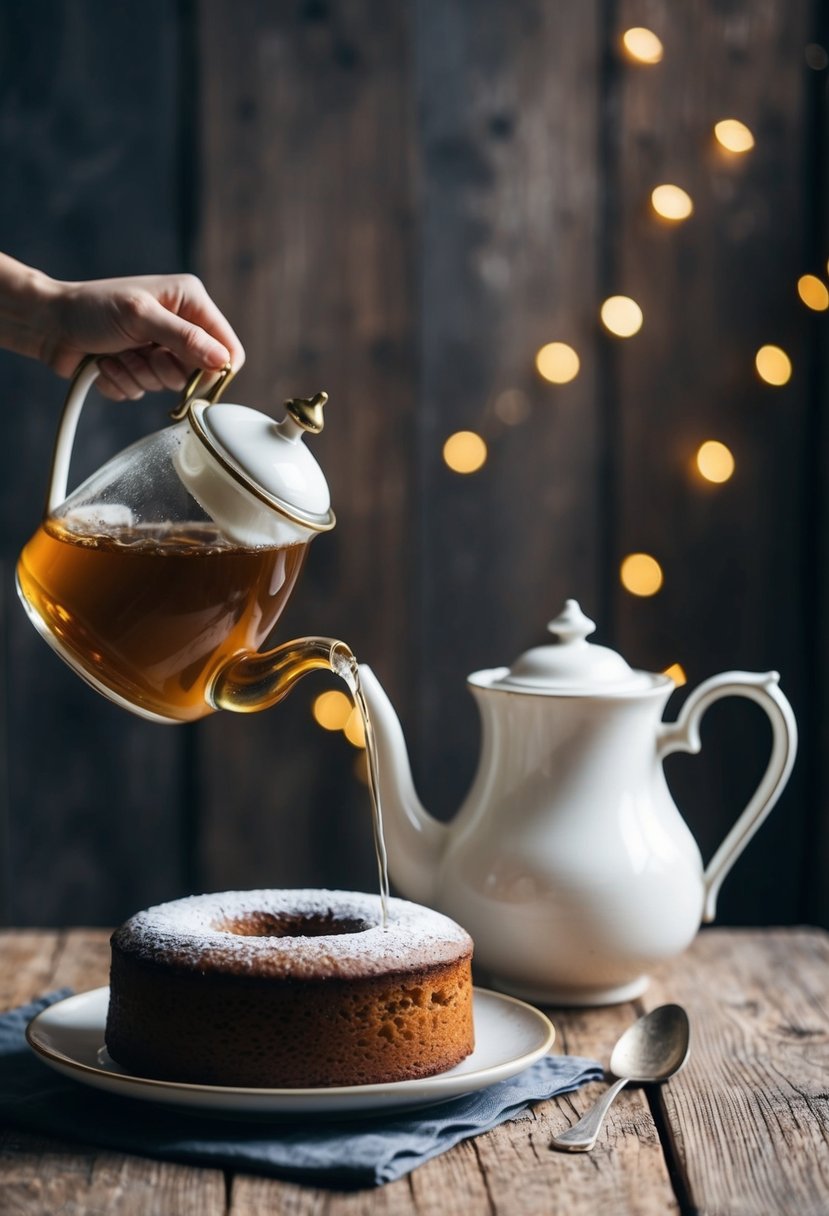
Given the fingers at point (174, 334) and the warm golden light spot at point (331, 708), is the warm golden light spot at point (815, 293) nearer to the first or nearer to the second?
the warm golden light spot at point (331, 708)

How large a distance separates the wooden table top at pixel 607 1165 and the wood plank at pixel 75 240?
43.0 inches

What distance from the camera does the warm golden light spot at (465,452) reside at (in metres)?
2.02

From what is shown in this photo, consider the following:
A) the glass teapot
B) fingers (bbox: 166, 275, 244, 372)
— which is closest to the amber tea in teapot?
the glass teapot

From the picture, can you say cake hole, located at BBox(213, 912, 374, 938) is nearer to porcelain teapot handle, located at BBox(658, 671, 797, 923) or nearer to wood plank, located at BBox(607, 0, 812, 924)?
porcelain teapot handle, located at BBox(658, 671, 797, 923)

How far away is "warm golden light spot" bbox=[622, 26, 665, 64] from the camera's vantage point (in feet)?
6.48

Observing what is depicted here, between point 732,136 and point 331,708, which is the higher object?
point 732,136

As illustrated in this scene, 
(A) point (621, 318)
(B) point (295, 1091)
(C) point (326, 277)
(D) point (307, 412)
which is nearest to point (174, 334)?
(D) point (307, 412)

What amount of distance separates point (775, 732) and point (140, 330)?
640 mm

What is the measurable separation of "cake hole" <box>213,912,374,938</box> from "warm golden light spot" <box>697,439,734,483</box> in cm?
117

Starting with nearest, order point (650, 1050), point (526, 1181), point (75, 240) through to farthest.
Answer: point (526, 1181) < point (650, 1050) < point (75, 240)

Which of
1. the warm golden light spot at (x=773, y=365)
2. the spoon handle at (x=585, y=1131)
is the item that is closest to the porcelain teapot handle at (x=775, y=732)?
the spoon handle at (x=585, y=1131)

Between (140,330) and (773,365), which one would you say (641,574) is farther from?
(140,330)

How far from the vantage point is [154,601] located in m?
0.91

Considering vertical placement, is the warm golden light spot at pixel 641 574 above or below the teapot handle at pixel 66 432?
below
